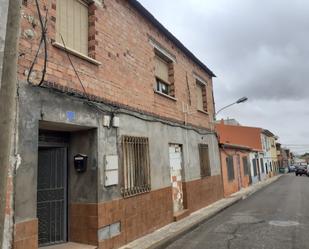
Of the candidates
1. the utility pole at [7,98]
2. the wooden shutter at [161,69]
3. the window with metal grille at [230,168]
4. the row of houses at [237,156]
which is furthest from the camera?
the window with metal grille at [230,168]

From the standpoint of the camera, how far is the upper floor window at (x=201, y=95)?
13506 millimetres

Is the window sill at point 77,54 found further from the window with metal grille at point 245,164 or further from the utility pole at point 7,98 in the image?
the window with metal grille at point 245,164

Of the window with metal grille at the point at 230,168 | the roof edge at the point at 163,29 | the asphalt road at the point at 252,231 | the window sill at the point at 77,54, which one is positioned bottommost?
the asphalt road at the point at 252,231

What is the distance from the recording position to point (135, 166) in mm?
7664

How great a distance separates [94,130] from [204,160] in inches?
290

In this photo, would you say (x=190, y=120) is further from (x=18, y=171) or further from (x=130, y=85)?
(x=18, y=171)

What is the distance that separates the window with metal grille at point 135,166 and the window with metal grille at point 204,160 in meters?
4.69

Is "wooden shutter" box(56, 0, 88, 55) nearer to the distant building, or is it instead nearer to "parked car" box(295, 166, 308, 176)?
the distant building

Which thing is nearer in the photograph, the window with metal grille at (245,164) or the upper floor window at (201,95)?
the upper floor window at (201,95)

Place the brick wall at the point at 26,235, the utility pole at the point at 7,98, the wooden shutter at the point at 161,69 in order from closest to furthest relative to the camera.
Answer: the utility pole at the point at 7,98 < the brick wall at the point at 26,235 < the wooden shutter at the point at 161,69

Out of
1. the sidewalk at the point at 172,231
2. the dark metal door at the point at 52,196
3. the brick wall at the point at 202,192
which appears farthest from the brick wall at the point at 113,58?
the sidewalk at the point at 172,231

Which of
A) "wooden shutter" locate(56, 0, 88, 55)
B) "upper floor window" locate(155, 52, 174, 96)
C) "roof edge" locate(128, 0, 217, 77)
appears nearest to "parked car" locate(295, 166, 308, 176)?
"roof edge" locate(128, 0, 217, 77)

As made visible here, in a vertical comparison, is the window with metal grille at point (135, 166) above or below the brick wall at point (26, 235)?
above

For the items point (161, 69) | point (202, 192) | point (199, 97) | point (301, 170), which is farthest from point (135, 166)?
point (301, 170)
